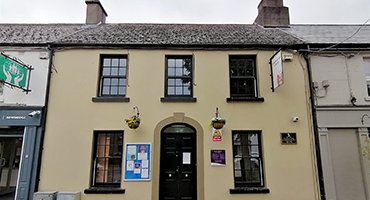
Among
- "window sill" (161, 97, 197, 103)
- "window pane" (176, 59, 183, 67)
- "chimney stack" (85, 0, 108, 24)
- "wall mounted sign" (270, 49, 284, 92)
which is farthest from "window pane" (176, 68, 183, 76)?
"chimney stack" (85, 0, 108, 24)

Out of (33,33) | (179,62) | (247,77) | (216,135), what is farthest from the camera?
(33,33)

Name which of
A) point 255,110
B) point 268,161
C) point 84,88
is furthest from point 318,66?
point 84,88

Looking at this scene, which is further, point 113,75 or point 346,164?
point 113,75

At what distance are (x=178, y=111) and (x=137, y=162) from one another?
213 centimetres

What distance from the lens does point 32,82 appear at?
870cm

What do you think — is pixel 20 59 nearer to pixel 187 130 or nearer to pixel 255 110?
pixel 187 130

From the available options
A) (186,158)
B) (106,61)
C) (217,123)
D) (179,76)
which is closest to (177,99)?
(179,76)

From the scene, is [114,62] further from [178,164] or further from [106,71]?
[178,164]

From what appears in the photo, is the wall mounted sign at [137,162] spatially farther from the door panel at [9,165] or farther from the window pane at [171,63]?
the door panel at [9,165]

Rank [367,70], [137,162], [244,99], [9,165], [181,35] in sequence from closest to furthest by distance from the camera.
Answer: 1. [137,162]
2. [244,99]
3. [367,70]
4. [181,35]
5. [9,165]

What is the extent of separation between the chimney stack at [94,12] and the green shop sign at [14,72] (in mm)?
4758

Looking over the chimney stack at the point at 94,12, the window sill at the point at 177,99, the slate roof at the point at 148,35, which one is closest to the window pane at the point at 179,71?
the slate roof at the point at 148,35

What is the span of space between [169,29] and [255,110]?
5.31 m

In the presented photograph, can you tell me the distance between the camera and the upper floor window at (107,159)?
826cm
